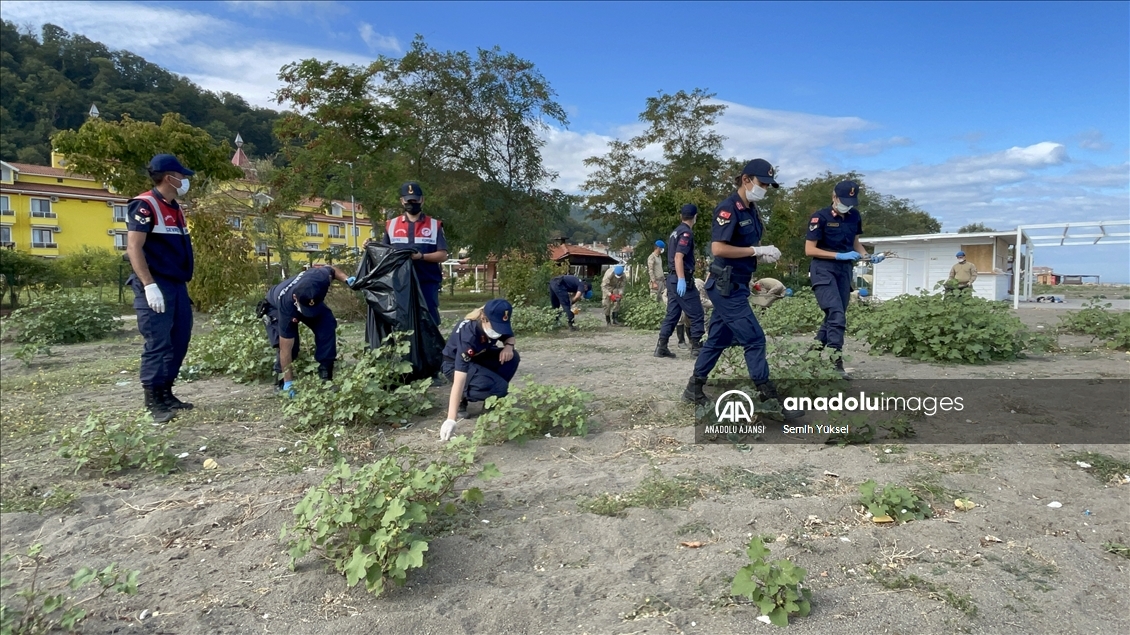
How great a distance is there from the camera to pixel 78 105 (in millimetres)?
58562

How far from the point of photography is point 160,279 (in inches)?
190

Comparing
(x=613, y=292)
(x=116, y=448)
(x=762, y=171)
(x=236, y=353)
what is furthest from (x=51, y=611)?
(x=613, y=292)

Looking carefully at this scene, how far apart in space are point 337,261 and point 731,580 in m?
11.7

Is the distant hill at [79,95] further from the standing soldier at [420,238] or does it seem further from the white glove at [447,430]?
the white glove at [447,430]

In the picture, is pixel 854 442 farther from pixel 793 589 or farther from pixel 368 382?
pixel 368 382

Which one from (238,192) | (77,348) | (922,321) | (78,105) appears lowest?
(77,348)

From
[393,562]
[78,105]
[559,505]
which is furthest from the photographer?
[78,105]

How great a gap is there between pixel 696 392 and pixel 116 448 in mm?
3539

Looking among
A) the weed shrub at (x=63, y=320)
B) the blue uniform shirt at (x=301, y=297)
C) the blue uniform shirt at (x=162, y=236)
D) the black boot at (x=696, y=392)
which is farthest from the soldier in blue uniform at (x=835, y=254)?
the weed shrub at (x=63, y=320)

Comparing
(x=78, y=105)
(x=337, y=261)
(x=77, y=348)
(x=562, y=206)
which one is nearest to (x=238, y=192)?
(x=337, y=261)

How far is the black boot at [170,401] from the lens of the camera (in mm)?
4809

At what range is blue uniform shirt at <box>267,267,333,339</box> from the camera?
5.06 m

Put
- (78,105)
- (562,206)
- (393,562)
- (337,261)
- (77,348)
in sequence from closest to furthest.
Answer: (393,562) → (77,348) → (337,261) → (562,206) → (78,105)

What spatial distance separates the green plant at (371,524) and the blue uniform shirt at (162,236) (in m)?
3.05
